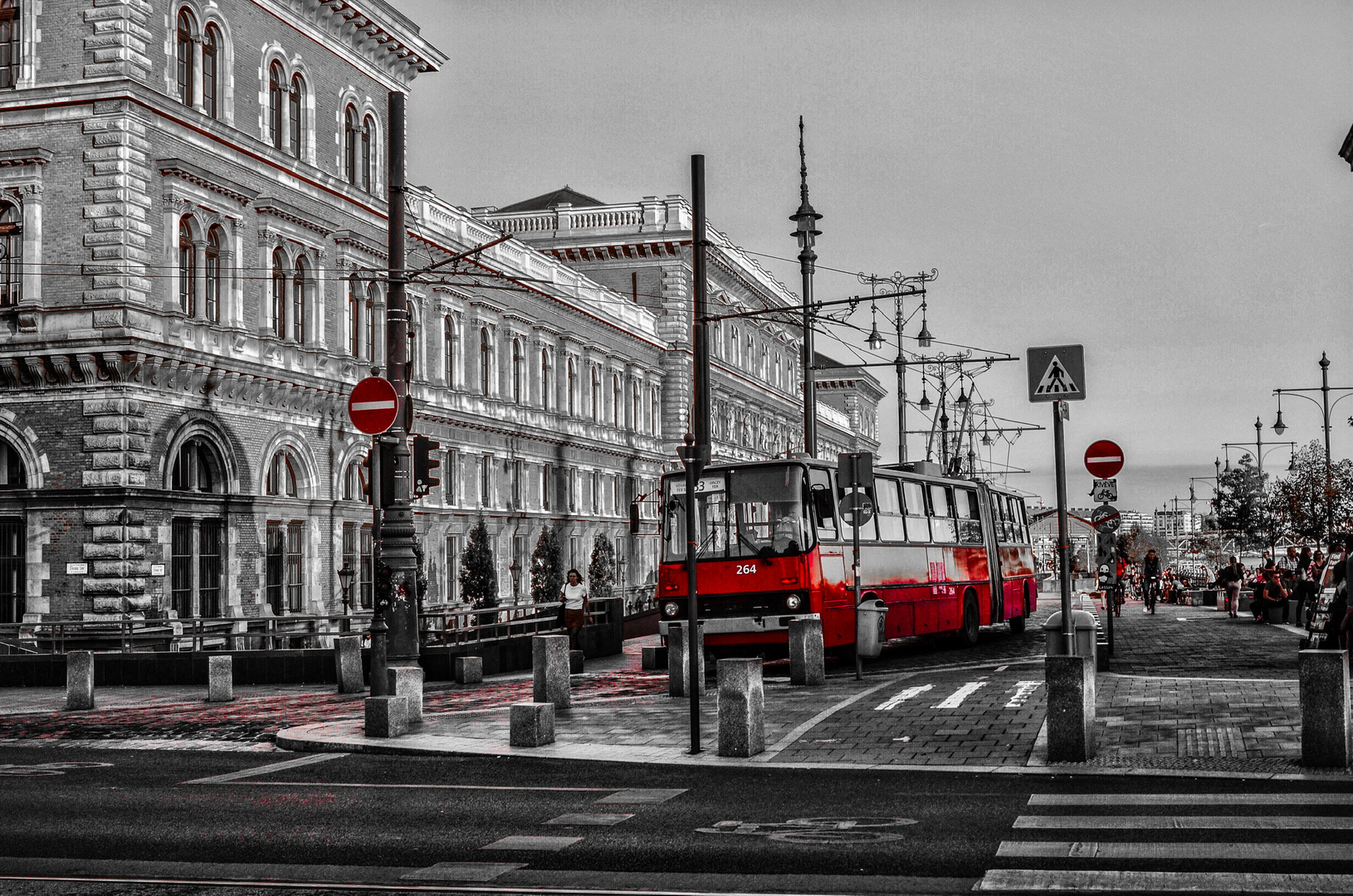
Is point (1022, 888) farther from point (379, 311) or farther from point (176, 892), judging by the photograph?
point (379, 311)

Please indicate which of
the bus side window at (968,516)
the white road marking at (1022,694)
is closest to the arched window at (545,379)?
the bus side window at (968,516)

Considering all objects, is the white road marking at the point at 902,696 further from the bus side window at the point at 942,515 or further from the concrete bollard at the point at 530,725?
the bus side window at the point at 942,515

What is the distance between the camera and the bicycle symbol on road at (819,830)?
9.20m

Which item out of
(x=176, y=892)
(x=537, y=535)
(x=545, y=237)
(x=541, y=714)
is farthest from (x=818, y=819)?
(x=545, y=237)

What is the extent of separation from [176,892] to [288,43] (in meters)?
34.7

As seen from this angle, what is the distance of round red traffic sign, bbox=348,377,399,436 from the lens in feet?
56.7

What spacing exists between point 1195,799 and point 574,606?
18097mm

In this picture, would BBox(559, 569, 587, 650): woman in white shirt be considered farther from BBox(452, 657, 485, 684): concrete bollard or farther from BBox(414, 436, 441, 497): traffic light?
BBox(414, 436, 441, 497): traffic light

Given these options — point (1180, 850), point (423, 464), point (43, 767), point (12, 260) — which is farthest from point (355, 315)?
point (1180, 850)

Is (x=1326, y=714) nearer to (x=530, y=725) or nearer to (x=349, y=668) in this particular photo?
(x=530, y=725)

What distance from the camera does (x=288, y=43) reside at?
39.4 meters

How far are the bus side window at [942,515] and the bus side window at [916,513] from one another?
15.0 inches

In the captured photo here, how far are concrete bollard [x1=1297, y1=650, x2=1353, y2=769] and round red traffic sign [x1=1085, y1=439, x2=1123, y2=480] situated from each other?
8397mm

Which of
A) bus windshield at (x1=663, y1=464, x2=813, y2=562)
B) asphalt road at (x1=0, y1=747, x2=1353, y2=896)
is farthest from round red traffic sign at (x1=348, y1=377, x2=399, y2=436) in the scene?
bus windshield at (x1=663, y1=464, x2=813, y2=562)
